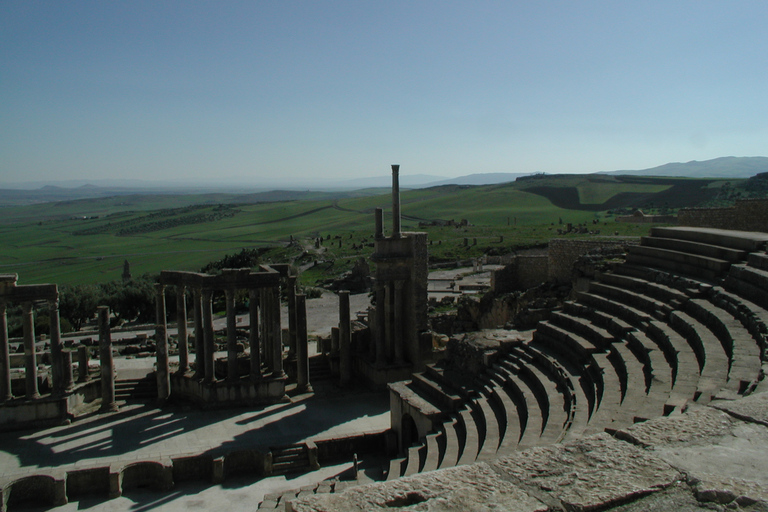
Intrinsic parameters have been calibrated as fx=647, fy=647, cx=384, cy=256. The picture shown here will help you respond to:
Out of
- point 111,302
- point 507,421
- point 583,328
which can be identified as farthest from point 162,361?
point 111,302

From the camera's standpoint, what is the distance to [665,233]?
2431cm

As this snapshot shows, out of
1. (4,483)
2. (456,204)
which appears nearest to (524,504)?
(4,483)

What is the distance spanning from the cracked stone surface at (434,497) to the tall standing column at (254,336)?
17.6 metres

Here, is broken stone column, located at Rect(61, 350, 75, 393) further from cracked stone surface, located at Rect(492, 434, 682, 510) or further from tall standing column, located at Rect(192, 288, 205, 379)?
cracked stone surface, located at Rect(492, 434, 682, 510)

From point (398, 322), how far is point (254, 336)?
590cm

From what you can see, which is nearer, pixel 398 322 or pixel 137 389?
pixel 137 389

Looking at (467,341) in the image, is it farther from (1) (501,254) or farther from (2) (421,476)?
(1) (501,254)

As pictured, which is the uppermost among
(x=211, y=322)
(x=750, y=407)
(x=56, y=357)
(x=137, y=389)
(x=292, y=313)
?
A: (x=750, y=407)

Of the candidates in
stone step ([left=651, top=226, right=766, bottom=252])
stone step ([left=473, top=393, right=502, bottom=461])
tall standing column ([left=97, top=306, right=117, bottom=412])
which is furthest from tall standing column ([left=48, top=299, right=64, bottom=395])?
stone step ([left=651, top=226, right=766, bottom=252])

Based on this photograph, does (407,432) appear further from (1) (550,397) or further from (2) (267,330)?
(2) (267,330)

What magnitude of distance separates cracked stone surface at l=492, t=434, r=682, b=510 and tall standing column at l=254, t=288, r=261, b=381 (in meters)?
17.5

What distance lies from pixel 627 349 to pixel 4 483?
17.1 m

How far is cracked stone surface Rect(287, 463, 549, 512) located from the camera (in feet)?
22.3

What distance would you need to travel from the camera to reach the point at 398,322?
26531 millimetres
